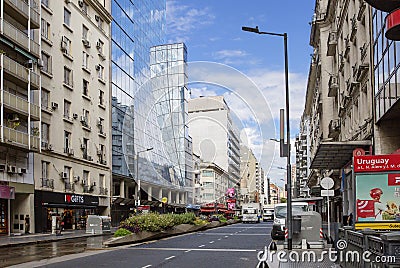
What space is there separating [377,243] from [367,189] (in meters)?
10.6

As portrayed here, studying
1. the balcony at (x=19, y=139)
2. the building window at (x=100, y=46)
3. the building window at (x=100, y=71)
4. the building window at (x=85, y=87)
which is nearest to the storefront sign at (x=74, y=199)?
the balcony at (x=19, y=139)

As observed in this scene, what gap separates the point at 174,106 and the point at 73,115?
32777 mm

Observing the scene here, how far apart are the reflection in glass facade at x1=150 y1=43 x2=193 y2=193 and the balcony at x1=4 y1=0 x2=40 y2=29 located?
1706 centimetres

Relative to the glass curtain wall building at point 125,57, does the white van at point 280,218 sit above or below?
below

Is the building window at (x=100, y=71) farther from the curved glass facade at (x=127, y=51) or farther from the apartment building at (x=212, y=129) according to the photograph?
the apartment building at (x=212, y=129)

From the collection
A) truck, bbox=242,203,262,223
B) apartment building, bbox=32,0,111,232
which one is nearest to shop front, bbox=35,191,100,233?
apartment building, bbox=32,0,111,232

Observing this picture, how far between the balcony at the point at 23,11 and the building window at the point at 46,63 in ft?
13.1

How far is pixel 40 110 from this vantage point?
43938mm

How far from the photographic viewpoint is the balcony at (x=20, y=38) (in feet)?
126

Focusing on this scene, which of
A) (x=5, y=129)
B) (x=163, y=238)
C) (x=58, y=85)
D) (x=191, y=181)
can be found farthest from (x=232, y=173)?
(x=58, y=85)

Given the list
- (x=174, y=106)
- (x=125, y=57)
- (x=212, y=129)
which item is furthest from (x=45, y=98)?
(x=212, y=129)

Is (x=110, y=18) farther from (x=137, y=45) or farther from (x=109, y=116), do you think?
(x=109, y=116)

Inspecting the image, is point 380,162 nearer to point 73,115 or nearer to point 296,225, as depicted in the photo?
point 296,225

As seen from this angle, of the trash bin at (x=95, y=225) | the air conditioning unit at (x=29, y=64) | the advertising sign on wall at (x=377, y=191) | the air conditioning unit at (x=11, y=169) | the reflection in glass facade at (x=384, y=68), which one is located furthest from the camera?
the trash bin at (x=95, y=225)
